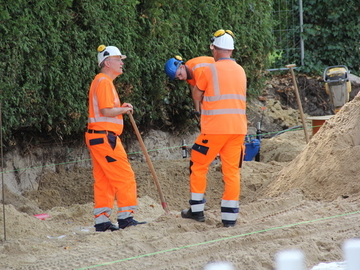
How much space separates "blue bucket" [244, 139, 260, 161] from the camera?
10.8m

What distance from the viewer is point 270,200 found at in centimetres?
804

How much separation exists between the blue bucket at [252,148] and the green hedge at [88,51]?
1.15 m

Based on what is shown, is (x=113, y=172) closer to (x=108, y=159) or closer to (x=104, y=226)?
(x=108, y=159)

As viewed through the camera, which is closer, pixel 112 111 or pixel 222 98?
pixel 222 98

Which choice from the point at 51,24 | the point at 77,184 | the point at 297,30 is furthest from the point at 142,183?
the point at 297,30

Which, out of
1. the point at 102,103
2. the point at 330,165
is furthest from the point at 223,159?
the point at 330,165

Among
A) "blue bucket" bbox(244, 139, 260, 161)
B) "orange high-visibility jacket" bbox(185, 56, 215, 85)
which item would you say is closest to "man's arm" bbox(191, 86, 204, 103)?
"orange high-visibility jacket" bbox(185, 56, 215, 85)

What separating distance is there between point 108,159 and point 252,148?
14.6ft

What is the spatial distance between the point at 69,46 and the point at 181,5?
7.85 feet

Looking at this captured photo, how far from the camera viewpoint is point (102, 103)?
700 cm

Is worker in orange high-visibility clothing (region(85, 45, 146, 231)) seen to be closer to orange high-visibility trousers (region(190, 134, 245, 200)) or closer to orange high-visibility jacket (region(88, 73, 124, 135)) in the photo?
orange high-visibility jacket (region(88, 73, 124, 135))

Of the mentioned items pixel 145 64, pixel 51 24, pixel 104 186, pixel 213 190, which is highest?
pixel 51 24

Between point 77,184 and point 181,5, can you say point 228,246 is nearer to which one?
point 77,184

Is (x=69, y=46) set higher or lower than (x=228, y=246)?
higher
